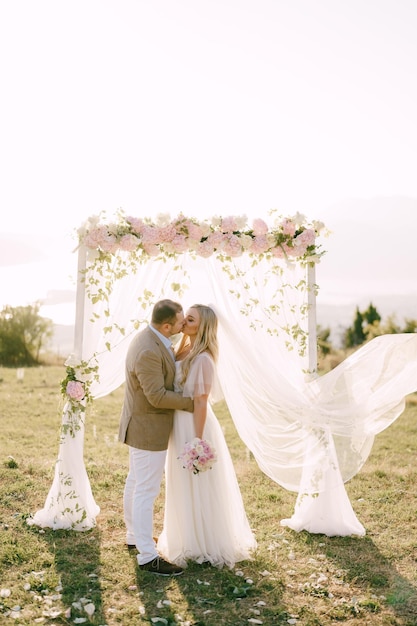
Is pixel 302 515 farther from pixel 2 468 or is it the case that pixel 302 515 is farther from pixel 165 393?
pixel 2 468

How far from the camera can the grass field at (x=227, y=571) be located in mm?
4703

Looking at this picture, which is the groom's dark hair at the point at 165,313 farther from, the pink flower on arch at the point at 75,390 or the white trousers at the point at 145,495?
the pink flower on arch at the point at 75,390

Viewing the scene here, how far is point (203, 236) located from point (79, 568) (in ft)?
10.6

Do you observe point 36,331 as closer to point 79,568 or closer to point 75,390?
point 75,390

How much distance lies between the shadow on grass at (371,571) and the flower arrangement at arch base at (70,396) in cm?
253

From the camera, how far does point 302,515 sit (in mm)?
6637

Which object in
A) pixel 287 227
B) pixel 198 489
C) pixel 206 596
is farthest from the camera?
pixel 287 227

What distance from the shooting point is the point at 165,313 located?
17.8 feet

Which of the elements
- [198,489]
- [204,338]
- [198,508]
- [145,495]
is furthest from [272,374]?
[145,495]

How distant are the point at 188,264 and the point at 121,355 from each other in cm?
116

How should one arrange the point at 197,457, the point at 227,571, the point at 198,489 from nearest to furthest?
the point at 197,457 < the point at 227,571 < the point at 198,489

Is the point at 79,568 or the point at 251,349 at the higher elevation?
the point at 251,349

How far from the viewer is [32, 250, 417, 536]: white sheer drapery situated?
20.7ft

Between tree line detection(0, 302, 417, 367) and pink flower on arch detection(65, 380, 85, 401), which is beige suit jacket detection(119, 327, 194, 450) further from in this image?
tree line detection(0, 302, 417, 367)
